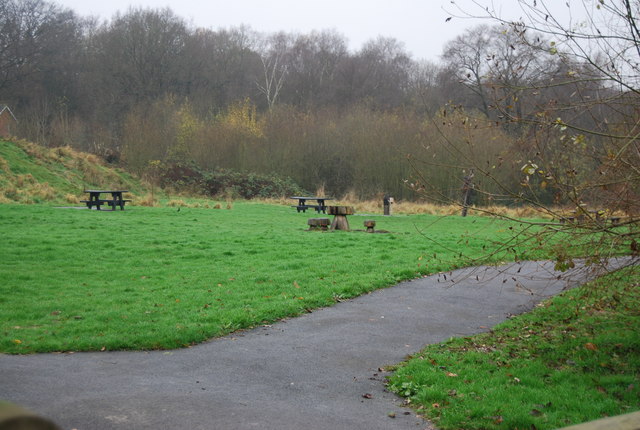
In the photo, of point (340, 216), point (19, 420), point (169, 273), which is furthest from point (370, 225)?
point (19, 420)

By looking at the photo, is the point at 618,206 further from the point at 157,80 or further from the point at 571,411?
the point at 157,80

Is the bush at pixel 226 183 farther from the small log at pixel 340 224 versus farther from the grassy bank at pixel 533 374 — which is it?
the grassy bank at pixel 533 374

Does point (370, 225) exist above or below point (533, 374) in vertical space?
above

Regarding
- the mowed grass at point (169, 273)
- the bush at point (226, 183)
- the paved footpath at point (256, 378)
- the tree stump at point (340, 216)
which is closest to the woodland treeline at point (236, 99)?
the bush at point (226, 183)

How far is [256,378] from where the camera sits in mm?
5723

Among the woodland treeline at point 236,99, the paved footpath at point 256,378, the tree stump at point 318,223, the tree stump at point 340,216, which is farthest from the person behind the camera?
the woodland treeline at point 236,99

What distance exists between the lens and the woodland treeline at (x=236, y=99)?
38.8 meters

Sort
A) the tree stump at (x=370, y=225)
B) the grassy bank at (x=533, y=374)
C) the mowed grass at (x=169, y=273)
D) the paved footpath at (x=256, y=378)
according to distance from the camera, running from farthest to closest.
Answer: the tree stump at (x=370, y=225) → the mowed grass at (x=169, y=273) → the grassy bank at (x=533, y=374) → the paved footpath at (x=256, y=378)

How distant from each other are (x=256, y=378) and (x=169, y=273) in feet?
20.1

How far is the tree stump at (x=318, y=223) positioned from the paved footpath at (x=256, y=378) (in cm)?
1087

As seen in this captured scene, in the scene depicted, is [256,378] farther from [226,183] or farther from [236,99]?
[236,99]

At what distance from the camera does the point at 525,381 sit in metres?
5.57

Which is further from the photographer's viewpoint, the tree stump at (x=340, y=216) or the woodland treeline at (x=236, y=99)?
the woodland treeline at (x=236, y=99)

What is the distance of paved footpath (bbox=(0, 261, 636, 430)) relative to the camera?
4.71 m
